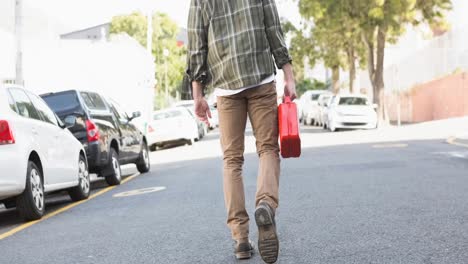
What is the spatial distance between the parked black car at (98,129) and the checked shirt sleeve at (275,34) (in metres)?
7.43

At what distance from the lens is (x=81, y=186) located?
1192cm

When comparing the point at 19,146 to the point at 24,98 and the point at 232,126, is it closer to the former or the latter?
the point at 24,98

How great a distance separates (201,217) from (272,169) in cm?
275

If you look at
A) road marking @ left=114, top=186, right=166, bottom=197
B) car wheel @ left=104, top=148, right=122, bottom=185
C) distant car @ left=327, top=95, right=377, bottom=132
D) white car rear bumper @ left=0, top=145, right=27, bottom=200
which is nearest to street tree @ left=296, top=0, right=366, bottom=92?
distant car @ left=327, top=95, right=377, bottom=132

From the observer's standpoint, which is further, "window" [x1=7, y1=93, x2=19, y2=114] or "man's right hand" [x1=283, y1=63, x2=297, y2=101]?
"window" [x1=7, y1=93, x2=19, y2=114]

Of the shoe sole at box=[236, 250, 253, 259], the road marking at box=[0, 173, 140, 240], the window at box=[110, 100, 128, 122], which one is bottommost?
the road marking at box=[0, 173, 140, 240]

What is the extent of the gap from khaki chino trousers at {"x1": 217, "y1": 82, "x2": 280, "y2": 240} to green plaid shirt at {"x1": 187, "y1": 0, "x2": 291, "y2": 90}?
4.9 inches

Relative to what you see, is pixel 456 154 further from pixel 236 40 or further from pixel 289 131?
pixel 236 40

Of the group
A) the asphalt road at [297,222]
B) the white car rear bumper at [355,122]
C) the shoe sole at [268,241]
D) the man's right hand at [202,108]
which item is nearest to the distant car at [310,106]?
the white car rear bumper at [355,122]

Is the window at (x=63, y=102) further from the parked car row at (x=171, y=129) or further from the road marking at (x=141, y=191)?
the parked car row at (x=171, y=129)

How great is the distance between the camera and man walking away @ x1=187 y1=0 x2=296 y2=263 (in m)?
5.86

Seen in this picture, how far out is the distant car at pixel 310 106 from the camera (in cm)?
4532

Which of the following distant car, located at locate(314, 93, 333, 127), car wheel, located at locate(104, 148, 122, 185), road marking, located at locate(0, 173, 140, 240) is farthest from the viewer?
distant car, located at locate(314, 93, 333, 127)

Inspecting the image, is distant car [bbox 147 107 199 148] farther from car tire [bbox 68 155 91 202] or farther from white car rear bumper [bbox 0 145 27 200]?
white car rear bumper [bbox 0 145 27 200]
